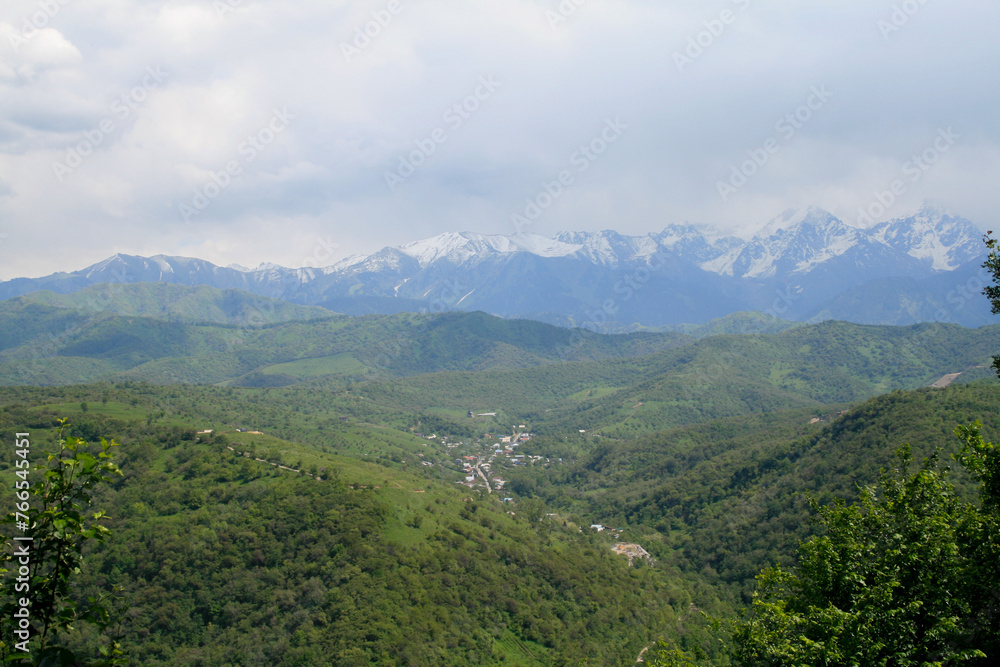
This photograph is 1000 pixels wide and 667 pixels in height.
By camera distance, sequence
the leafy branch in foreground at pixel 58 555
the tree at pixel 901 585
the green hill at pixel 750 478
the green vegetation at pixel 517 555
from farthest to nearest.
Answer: the green hill at pixel 750 478
the green vegetation at pixel 517 555
the tree at pixel 901 585
the leafy branch in foreground at pixel 58 555

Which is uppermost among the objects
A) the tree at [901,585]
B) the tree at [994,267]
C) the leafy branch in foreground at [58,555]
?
the tree at [994,267]

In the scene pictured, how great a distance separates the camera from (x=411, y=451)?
15900 centimetres

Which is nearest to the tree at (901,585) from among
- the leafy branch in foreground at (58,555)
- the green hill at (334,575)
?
the leafy branch in foreground at (58,555)

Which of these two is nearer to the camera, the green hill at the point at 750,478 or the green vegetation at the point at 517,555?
the green vegetation at the point at 517,555

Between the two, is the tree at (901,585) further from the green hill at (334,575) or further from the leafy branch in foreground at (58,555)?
the green hill at (334,575)

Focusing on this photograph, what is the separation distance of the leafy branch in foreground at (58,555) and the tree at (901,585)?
1562cm

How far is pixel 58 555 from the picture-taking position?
27.3ft

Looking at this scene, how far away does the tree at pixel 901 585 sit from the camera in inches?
587

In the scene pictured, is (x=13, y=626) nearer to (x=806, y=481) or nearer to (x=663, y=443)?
(x=806, y=481)

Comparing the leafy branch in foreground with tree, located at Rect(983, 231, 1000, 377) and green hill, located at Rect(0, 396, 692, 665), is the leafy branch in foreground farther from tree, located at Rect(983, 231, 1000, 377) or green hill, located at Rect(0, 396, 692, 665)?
green hill, located at Rect(0, 396, 692, 665)

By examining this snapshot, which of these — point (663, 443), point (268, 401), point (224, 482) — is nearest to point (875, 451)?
point (663, 443)

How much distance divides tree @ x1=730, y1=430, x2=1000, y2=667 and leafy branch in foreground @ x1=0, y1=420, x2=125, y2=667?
51.2 ft

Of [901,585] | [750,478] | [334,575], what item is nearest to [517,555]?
[334,575]

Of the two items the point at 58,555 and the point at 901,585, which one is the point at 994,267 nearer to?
the point at 901,585
